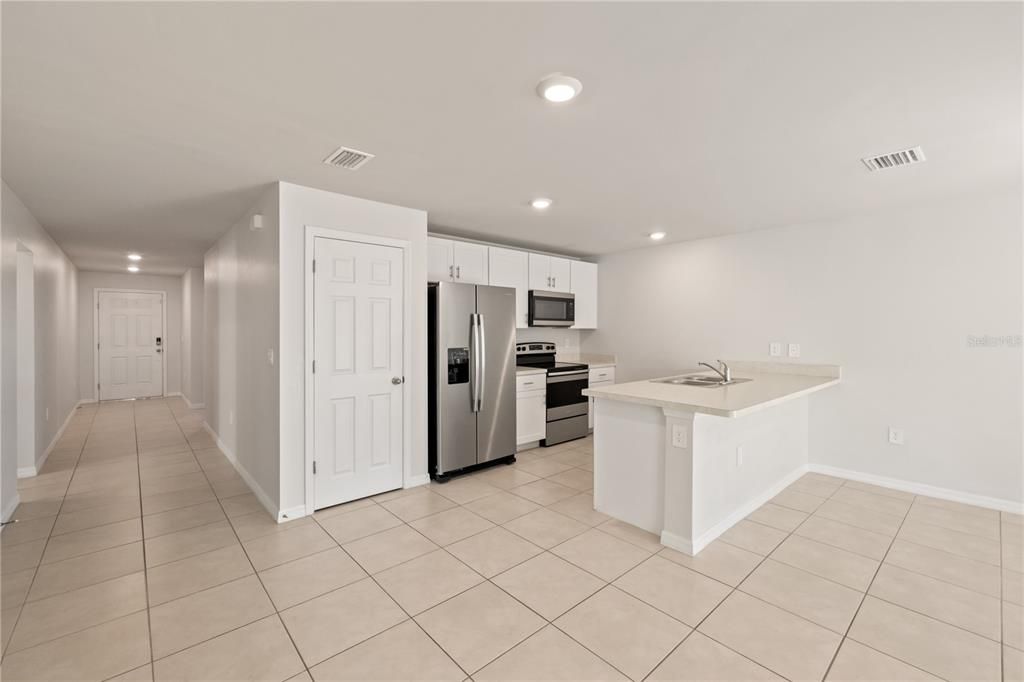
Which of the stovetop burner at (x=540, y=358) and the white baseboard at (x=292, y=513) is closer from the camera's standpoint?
the white baseboard at (x=292, y=513)

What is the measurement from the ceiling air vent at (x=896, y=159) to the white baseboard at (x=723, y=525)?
7.56 ft

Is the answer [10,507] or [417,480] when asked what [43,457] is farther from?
[417,480]

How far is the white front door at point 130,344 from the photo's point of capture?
7.87 metres

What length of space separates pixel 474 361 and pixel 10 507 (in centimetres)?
343

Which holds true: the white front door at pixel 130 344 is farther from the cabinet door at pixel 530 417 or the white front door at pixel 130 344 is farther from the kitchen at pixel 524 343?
the cabinet door at pixel 530 417

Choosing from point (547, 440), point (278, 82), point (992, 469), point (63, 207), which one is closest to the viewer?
point (278, 82)

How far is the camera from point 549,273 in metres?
5.37

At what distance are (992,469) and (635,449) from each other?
273cm

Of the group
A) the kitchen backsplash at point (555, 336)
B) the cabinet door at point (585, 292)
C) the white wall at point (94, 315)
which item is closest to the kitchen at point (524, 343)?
the cabinet door at point (585, 292)

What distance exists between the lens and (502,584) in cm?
232

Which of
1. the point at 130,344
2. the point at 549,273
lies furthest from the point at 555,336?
the point at 130,344

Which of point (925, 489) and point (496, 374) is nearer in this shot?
point (925, 489)

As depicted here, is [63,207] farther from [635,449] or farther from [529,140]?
[635,449]

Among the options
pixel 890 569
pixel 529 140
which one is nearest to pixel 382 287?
pixel 529 140
